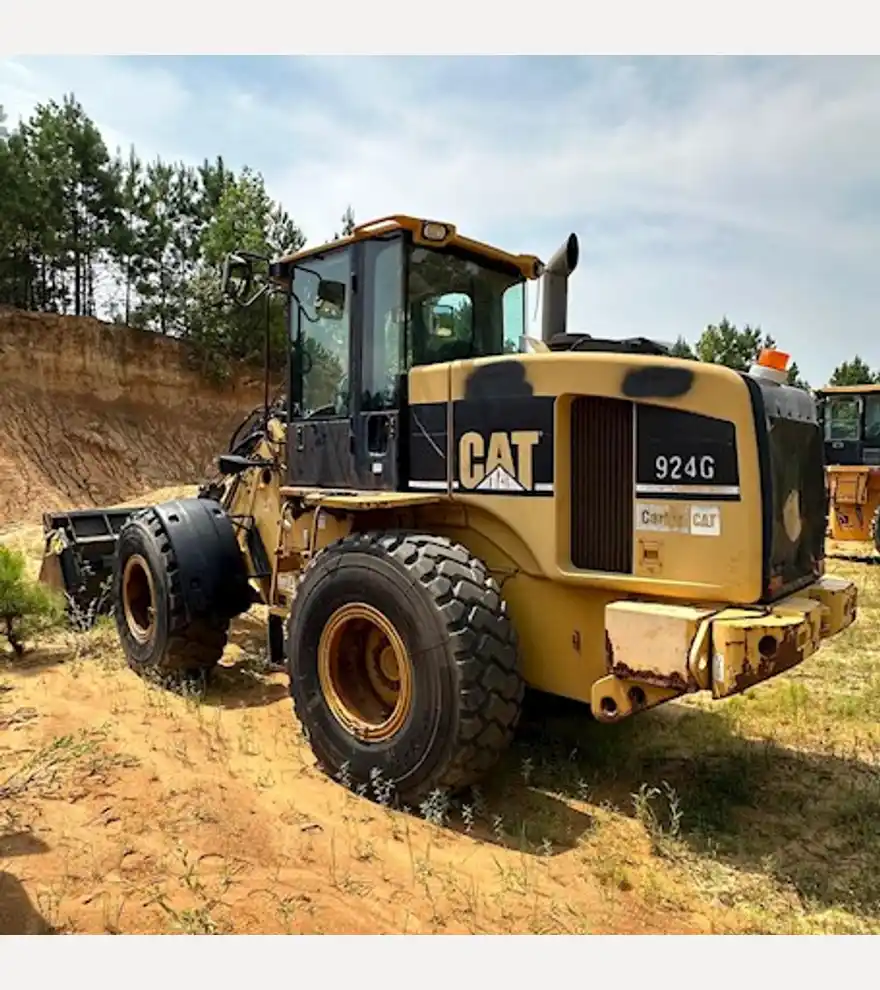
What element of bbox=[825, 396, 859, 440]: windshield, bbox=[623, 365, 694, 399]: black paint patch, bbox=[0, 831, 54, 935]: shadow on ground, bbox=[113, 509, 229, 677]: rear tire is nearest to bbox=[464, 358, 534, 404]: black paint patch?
bbox=[623, 365, 694, 399]: black paint patch

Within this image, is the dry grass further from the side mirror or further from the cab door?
the side mirror

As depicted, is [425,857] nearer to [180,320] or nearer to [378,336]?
[378,336]

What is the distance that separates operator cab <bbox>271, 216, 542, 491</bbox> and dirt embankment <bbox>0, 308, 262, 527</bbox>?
16401 millimetres

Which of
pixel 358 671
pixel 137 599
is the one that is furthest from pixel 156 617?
pixel 358 671

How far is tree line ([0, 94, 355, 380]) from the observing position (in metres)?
23.0

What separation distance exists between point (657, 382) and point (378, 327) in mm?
1833

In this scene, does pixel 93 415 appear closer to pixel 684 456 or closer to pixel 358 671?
pixel 358 671

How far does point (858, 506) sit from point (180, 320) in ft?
66.0

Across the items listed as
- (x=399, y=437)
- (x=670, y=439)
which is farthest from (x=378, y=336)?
(x=670, y=439)

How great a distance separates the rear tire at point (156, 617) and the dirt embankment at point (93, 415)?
48.8ft

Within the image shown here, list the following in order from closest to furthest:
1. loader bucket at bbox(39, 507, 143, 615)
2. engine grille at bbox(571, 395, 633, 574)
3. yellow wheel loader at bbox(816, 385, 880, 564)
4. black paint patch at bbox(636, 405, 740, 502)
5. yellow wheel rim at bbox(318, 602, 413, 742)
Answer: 1. black paint patch at bbox(636, 405, 740, 502)
2. engine grille at bbox(571, 395, 633, 574)
3. yellow wheel rim at bbox(318, 602, 413, 742)
4. loader bucket at bbox(39, 507, 143, 615)
5. yellow wheel loader at bbox(816, 385, 880, 564)

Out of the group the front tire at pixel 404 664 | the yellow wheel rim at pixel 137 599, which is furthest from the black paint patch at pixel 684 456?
the yellow wheel rim at pixel 137 599

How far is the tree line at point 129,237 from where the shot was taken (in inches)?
906

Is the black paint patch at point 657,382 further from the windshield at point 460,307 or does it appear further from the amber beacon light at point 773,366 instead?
the windshield at point 460,307
